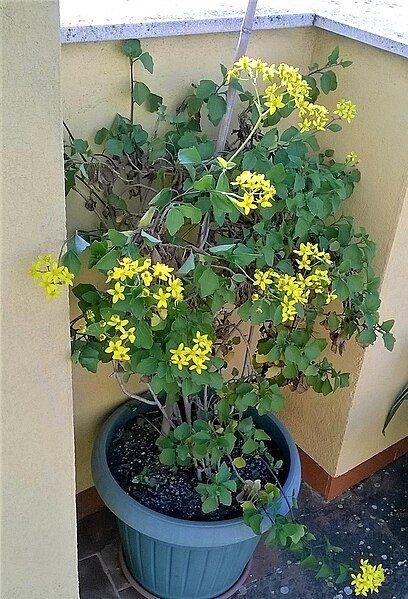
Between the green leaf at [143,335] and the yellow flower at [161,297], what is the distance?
7 cm

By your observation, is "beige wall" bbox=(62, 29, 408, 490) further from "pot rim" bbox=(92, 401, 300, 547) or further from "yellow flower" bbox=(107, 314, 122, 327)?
"yellow flower" bbox=(107, 314, 122, 327)

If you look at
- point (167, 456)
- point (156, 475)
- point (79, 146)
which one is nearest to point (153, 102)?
point (79, 146)

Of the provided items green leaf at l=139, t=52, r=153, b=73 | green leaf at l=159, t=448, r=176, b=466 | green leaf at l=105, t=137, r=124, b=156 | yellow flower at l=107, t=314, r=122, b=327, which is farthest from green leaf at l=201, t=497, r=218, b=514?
green leaf at l=139, t=52, r=153, b=73

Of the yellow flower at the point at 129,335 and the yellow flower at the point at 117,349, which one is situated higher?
the yellow flower at the point at 129,335

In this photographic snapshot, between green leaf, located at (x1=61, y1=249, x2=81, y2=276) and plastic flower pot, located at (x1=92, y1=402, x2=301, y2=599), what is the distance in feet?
2.08

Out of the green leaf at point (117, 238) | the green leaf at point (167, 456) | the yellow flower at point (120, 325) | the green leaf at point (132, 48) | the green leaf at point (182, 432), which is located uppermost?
the green leaf at point (132, 48)

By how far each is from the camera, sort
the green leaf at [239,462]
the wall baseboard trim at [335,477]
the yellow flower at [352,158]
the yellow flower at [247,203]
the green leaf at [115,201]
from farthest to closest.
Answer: the wall baseboard trim at [335,477] < the green leaf at [239,462] < the yellow flower at [352,158] < the green leaf at [115,201] < the yellow flower at [247,203]

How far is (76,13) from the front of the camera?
3.91ft

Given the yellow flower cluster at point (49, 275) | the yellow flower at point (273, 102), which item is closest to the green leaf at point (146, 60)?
the yellow flower at point (273, 102)

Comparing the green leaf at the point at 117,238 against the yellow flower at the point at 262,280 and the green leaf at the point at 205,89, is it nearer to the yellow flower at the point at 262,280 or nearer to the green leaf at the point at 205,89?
the yellow flower at the point at 262,280

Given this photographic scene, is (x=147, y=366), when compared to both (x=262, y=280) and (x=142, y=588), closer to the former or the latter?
(x=262, y=280)

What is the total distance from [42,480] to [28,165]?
0.54m

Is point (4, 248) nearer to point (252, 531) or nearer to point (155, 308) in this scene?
point (155, 308)

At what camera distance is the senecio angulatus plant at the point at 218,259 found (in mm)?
1034
